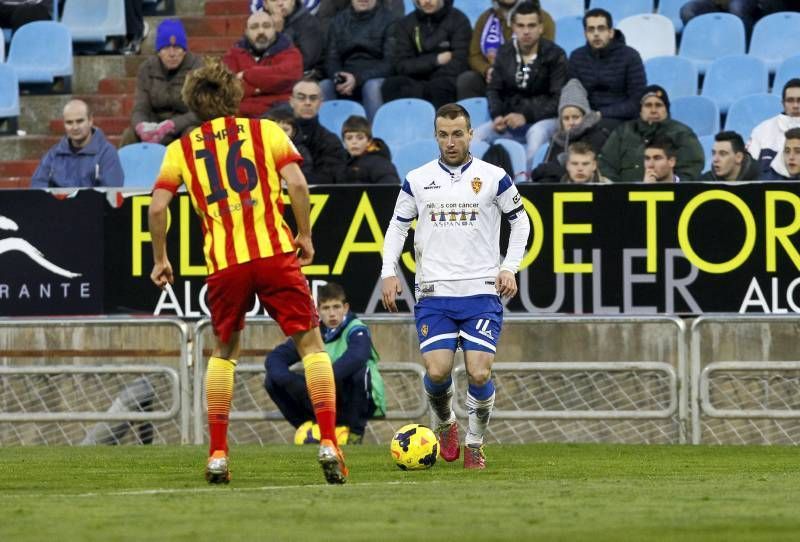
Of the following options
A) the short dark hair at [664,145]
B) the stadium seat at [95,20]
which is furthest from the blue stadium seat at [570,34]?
the stadium seat at [95,20]

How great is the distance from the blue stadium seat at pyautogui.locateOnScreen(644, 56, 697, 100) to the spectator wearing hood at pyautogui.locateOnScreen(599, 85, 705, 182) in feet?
7.72

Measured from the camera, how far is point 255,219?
8977mm

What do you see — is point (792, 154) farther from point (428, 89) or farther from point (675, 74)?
point (428, 89)

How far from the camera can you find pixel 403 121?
1780 cm

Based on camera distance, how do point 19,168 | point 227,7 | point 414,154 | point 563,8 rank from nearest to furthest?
point 414,154
point 19,168
point 563,8
point 227,7

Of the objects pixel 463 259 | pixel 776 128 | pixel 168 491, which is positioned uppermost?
pixel 776 128

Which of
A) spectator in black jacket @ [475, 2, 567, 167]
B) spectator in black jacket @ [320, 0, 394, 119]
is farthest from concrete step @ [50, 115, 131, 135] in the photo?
spectator in black jacket @ [475, 2, 567, 167]

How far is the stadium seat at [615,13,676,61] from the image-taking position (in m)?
18.7

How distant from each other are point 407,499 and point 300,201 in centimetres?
177

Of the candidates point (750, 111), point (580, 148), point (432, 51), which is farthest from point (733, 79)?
point (580, 148)

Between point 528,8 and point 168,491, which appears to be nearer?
point 168,491

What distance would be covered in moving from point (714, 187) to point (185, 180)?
5.97 metres

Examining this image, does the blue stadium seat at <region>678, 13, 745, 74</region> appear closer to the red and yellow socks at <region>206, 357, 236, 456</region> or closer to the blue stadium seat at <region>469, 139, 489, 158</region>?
the blue stadium seat at <region>469, 139, 489, 158</region>

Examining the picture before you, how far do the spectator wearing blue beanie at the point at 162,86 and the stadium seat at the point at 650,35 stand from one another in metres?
4.58
